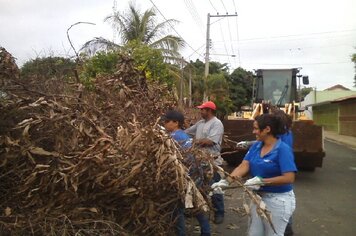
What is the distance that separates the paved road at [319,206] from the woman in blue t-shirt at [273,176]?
5.50 ft

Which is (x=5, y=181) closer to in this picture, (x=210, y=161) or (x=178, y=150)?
(x=178, y=150)

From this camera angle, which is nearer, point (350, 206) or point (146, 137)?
point (146, 137)

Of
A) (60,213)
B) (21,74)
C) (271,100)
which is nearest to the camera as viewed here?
(60,213)

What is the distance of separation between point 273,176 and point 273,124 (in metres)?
0.44

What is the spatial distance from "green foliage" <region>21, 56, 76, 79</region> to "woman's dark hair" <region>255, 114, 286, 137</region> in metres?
2.88

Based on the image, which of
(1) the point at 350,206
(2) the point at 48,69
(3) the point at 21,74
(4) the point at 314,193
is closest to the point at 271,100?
(4) the point at 314,193

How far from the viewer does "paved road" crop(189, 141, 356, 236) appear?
634 cm

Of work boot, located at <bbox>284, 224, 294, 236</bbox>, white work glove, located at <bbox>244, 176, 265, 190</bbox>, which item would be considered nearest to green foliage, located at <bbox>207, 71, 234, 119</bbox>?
work boot, located at <bbox>284, 224, 294, 236</bbox>

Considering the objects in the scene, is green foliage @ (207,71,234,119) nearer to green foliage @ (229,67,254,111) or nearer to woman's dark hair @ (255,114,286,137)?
→ green foliage @ (229,67,254,111)

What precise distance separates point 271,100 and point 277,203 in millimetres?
10645

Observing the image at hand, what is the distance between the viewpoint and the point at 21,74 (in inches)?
208

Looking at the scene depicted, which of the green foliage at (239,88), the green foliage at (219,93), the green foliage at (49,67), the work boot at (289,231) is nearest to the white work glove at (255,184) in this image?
the work boot at (289,231)

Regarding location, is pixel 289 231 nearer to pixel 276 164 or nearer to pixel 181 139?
pixel 181 139

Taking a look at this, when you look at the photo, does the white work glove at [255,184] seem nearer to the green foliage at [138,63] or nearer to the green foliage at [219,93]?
the green foliage at [138,63]
